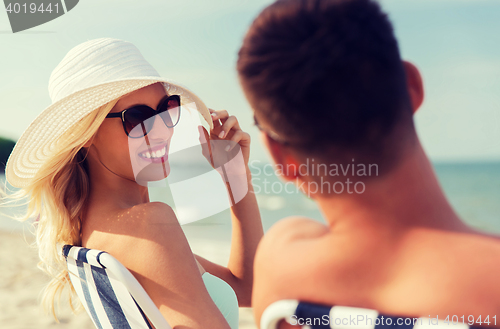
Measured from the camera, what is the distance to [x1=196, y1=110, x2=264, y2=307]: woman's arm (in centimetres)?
78

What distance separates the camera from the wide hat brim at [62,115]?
121 centimetres

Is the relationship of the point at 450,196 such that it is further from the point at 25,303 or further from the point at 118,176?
the point at 25,303

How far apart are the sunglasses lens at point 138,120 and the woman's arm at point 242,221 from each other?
31cm

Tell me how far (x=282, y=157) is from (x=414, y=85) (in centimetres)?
20

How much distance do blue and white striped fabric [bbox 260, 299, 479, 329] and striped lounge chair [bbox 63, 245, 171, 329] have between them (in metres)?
0.65

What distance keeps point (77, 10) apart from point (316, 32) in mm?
1433

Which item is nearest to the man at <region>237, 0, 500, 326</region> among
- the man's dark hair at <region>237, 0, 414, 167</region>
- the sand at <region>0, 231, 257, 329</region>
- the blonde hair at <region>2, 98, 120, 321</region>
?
the man's dark hair at <region>237, 0, 414, 167</region>

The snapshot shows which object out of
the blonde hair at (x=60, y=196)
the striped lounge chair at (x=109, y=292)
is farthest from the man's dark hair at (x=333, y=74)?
the blonde hair at (x=60, y=196)

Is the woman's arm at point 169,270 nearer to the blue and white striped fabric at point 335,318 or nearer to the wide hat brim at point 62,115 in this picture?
the wide hat brim at point 62,115

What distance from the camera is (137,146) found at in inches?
46.4

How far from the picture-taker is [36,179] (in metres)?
1.37

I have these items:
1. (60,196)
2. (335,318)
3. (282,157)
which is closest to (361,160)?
(282,157)

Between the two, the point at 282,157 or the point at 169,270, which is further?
the point at 169,270

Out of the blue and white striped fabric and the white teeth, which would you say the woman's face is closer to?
the white teeth
